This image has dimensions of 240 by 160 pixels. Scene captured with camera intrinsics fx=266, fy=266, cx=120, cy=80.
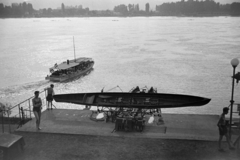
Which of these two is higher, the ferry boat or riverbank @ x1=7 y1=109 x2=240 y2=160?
riverbank @ x1=7 y1=109 x2=240 y2=160

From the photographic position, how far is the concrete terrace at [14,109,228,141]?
10.4 meters

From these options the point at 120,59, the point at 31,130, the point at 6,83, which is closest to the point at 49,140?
the point at 31,130

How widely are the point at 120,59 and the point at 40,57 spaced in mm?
21914

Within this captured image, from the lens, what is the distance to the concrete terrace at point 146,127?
10.4 m

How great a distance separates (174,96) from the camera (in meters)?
14.2

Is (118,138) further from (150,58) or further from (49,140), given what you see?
(150,58)

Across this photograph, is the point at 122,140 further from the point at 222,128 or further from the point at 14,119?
the point at 14,119

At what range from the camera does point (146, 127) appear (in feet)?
36.9

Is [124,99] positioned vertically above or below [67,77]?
above

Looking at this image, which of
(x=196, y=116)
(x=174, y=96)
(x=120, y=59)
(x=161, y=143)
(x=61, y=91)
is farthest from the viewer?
(x=120, y=59)

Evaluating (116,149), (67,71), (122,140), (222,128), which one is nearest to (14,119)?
(122,140)

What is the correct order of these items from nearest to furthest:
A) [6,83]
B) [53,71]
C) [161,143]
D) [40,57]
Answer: [161,143], [6,83], [53,71], [40,57]

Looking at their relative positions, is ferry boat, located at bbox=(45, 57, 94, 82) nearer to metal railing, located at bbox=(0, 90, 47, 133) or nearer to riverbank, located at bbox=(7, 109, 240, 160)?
metal railing, located at bbox=(0, 90, 47, 133)

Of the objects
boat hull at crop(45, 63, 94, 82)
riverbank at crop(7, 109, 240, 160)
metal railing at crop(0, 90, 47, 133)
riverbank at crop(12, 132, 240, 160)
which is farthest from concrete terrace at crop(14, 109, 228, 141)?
boat hull at crop(45, 63, 94, 82)
